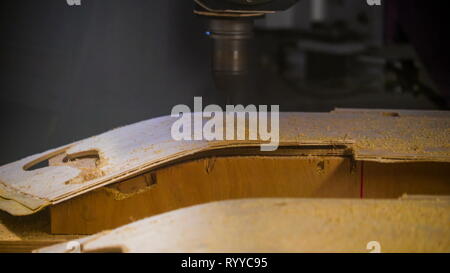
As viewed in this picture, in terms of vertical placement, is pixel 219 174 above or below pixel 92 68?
below

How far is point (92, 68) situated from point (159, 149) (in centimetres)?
87

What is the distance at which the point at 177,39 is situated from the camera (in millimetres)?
2156

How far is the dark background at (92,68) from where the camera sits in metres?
1.93

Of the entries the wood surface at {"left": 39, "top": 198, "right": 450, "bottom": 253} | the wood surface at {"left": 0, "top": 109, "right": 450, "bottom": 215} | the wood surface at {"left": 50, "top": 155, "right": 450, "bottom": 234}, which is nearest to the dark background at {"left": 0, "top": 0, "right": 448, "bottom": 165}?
the wood surface at {"left": 0, "top": 109, "right": 450, "bottom": 215}

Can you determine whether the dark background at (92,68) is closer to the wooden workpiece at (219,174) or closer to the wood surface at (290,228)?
the wooden workpiece at (219,174)

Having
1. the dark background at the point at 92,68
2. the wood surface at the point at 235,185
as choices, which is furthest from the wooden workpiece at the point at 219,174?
the dark background at the point at 92,68

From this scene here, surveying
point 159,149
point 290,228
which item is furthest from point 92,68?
point 290,228

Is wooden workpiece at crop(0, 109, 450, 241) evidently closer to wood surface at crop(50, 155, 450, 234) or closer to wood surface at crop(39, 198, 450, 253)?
wood surface at crop(50, 155, 450, 234)

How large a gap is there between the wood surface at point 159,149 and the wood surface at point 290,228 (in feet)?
1.09

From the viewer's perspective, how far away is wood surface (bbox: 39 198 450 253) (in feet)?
2.52

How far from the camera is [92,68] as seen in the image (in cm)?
201

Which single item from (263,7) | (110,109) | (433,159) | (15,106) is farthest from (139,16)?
(433,159)

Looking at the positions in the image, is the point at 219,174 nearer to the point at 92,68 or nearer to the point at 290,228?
the point at 290,228

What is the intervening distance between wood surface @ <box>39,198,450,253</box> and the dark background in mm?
1227
